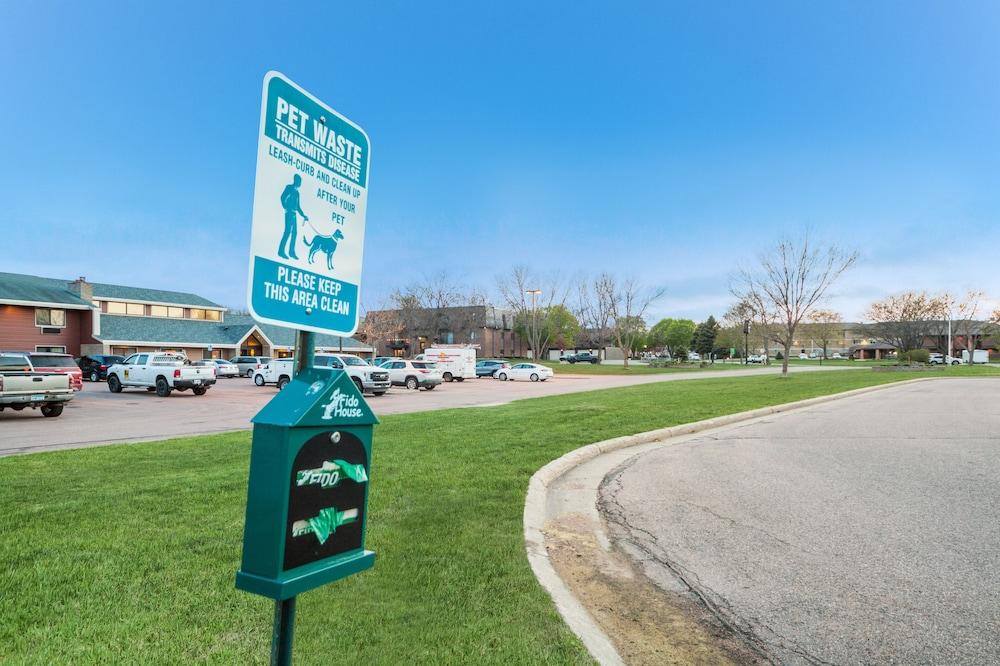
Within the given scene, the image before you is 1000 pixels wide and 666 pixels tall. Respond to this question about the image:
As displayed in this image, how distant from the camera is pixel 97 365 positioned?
39844 millimetres

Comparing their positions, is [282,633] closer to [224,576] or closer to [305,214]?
[305,214]

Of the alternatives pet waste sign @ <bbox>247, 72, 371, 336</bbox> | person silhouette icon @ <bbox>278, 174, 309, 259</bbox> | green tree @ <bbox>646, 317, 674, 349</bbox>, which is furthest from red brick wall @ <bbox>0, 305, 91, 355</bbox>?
green tree @ <bbox>646, 317, 674, 349</bbox>

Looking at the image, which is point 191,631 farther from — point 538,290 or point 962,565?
point 538,290

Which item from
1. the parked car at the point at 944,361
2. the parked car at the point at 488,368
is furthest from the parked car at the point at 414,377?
the parked car at the point at 944,361

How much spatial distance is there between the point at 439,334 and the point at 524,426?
8183 centimetres

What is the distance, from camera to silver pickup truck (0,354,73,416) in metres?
16.3

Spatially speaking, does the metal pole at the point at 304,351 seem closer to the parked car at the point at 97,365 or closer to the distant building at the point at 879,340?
the parked car at the point at 97,365

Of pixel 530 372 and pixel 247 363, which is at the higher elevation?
pixel 530 372

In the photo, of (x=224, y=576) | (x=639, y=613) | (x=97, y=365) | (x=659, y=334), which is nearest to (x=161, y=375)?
(x=97, y=365)

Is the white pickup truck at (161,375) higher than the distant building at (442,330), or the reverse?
the distant building at (442,330)

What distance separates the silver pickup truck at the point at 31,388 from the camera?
16.3 m

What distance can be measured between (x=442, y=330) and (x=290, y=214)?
3664 inches

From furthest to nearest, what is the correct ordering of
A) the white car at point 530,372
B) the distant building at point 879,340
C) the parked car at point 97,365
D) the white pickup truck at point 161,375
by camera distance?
the distant building at point 879,340, the white car at point 530,372, the parked car at point 97,365, the white pickup truck at point 161,375

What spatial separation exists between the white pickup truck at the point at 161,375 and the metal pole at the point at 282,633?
2665 centimetres
